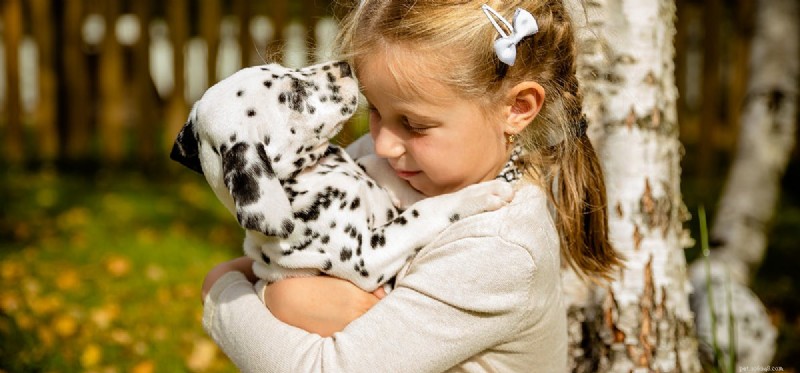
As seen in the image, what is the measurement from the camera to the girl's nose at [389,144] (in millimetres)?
2311

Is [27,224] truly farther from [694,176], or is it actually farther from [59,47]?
[694,176]

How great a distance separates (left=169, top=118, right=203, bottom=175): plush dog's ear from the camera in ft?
7.38

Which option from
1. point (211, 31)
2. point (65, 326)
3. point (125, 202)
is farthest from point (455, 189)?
point (211, 31)

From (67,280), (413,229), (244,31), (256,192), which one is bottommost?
(67,280)

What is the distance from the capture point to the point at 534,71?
2.35 metres

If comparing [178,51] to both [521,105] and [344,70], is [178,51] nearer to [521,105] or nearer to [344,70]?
[344,70]

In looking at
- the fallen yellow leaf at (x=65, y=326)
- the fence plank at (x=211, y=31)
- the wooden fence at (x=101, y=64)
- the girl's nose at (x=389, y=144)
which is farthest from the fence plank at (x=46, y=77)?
the girl's nose at (x=389, y=144)

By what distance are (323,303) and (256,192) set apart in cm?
37

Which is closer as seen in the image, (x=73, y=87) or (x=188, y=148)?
(x=188, y=148)

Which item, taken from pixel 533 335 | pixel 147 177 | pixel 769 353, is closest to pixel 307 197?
pixel 533 335

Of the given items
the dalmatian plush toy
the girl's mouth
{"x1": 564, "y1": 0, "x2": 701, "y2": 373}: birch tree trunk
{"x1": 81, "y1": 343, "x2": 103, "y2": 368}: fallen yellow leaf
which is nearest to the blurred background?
{"x1": 81, "y1": 343, "x2": 103, "y2": 368}: fallen yellow leaf

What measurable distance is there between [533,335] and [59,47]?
8020mm

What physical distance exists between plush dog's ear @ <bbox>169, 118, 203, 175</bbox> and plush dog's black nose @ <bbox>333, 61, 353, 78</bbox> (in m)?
0.40

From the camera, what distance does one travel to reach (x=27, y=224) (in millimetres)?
6852
